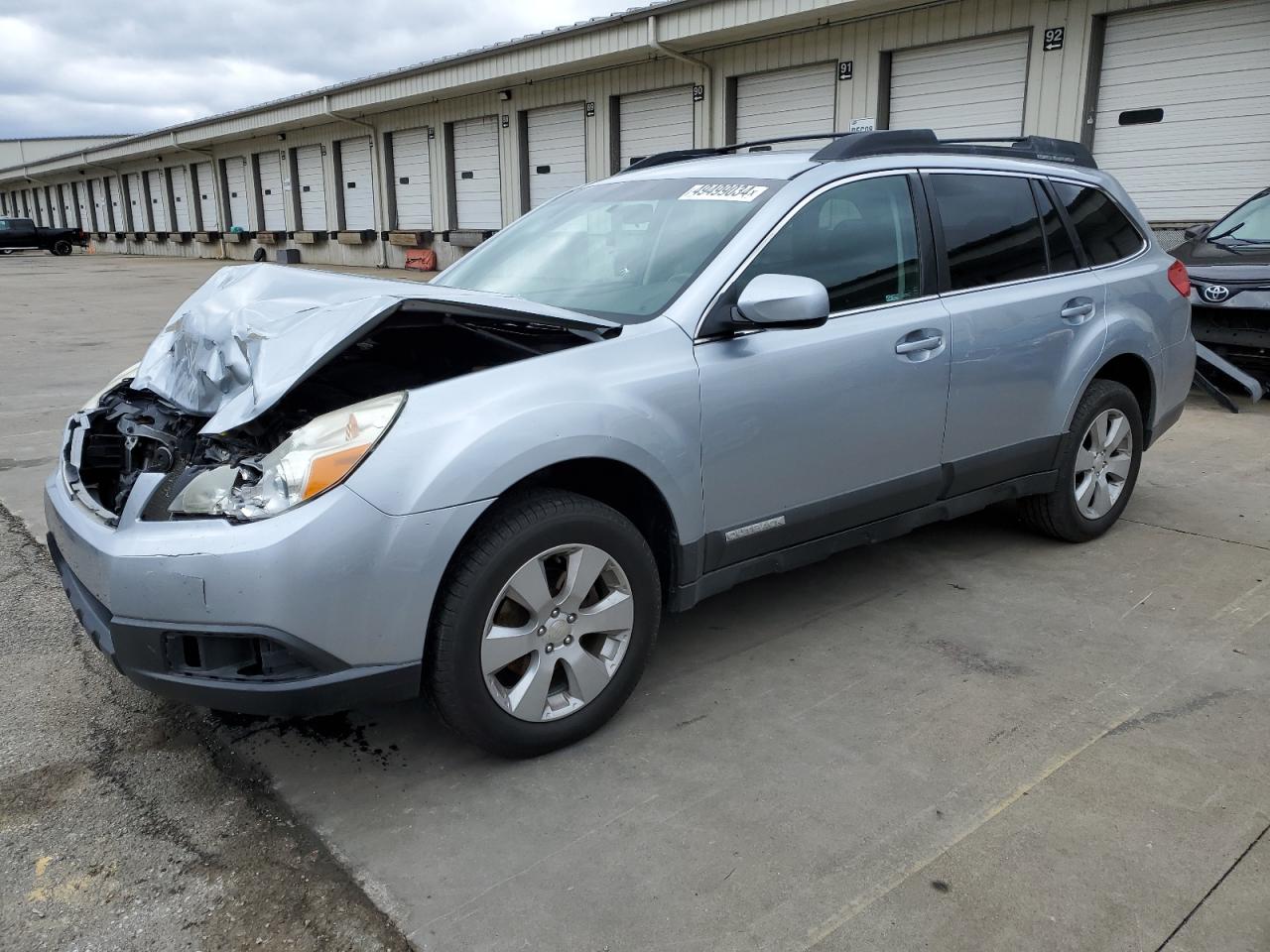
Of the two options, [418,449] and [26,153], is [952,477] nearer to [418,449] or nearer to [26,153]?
[418,449]

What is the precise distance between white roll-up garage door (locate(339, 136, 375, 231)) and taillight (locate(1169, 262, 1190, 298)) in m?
24.0

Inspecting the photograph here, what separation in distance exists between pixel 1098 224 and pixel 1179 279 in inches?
24.0

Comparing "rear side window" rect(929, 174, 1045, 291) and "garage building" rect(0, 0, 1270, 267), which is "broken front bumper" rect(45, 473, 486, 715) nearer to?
"rear side window" rect(929, 174, 1045, 291)

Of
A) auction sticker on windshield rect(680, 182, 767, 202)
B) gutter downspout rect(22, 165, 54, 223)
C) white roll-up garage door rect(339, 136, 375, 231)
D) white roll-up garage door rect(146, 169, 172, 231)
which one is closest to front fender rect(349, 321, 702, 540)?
auction sticker on windshield rect(680, 182, 767, 202)

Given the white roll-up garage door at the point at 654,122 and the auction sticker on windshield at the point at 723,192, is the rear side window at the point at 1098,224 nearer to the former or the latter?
the auction sticker on windshield at the point at 723,192

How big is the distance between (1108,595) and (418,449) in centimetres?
294

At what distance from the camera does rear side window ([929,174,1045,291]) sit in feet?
12.6

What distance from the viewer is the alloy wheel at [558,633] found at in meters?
2.66

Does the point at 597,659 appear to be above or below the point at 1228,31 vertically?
below

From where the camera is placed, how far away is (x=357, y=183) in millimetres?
26812

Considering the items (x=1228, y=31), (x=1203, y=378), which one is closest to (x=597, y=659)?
(x=1203, y=378)

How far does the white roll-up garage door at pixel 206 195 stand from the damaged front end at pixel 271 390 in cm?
3593

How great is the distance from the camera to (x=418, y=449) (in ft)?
8.08

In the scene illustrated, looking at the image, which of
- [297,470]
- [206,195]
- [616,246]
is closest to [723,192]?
[616,246]
